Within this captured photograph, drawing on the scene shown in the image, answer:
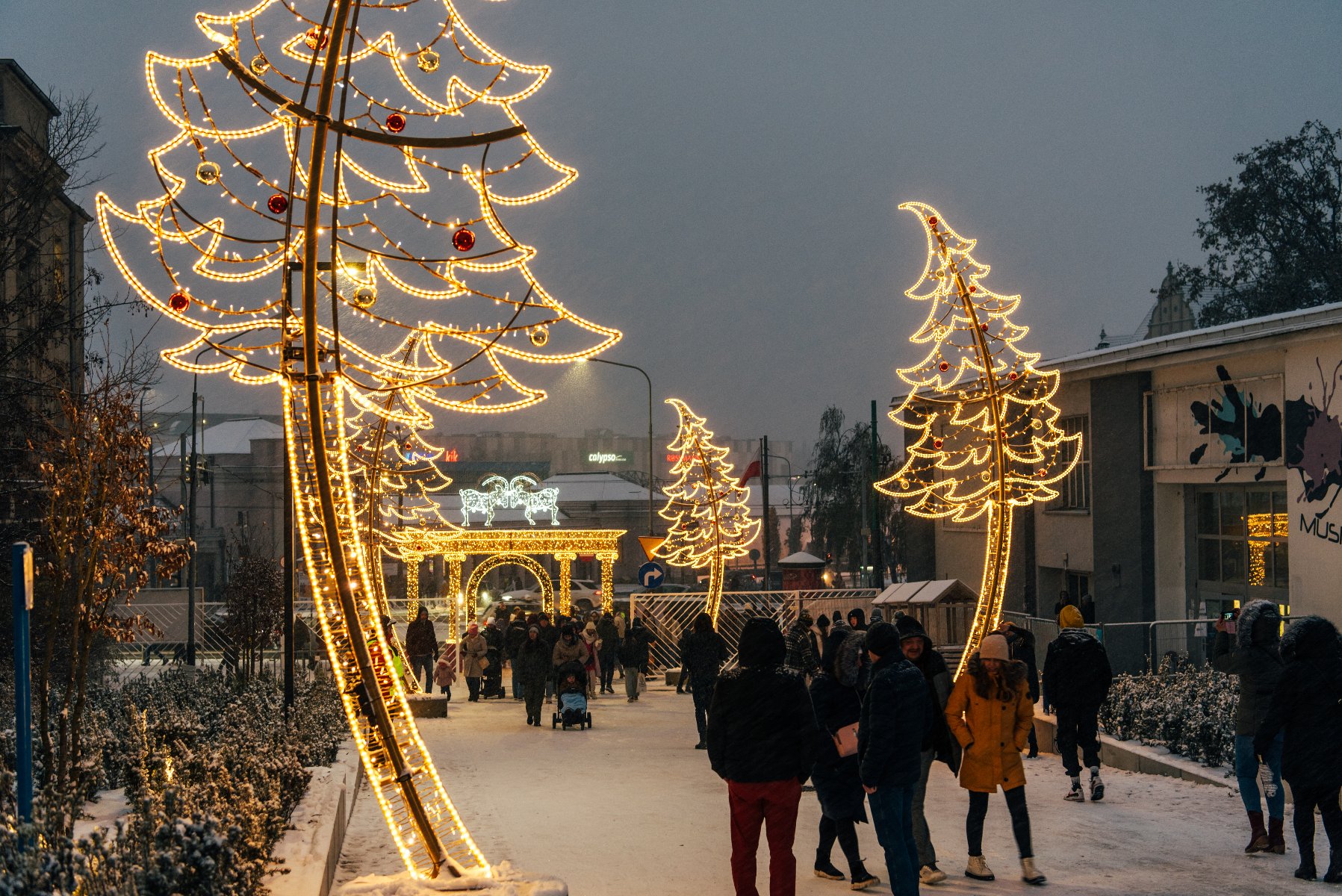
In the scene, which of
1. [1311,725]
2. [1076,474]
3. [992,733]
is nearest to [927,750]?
[992,733]

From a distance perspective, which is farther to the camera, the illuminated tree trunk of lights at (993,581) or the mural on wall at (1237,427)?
the mural on wall at (1237,427)

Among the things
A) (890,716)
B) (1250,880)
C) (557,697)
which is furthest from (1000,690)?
(557,697)

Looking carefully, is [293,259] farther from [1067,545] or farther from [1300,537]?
[1067,545]

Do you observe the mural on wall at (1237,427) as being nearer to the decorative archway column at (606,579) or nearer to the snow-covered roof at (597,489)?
the decorative archway column at (606,579)

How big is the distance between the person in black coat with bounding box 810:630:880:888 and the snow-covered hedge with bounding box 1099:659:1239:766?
544 centimetres

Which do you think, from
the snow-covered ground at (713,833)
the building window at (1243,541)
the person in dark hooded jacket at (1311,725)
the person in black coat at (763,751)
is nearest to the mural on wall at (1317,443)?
the building window at (1243,541)

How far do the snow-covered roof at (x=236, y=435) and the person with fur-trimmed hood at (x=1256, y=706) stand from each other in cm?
8023

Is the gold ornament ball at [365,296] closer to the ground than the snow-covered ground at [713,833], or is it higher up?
higher up

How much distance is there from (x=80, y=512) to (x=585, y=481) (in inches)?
3021

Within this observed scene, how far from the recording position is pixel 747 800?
7.58 meters

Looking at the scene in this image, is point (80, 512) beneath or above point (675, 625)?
above

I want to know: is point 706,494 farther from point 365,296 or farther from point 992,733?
point 365,296

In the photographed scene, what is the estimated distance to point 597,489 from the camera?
8544 centimetres

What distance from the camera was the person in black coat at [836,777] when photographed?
891 cm
